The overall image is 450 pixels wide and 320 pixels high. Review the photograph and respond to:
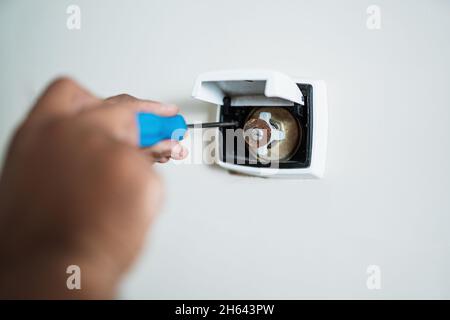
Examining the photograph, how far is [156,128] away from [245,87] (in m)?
0.18

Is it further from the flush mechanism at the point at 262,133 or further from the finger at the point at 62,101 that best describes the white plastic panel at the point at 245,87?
the finger at the point at 62,101

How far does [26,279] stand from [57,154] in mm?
71

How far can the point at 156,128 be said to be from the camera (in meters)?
0.40

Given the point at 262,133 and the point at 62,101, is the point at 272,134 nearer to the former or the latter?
the point at 262,133

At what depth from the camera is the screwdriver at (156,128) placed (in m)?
0.38

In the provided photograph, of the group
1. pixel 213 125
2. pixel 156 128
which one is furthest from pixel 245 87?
pixel 156 128

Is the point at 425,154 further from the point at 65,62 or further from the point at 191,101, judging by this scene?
the point at 65,62

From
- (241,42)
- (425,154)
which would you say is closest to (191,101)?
(241,42)
